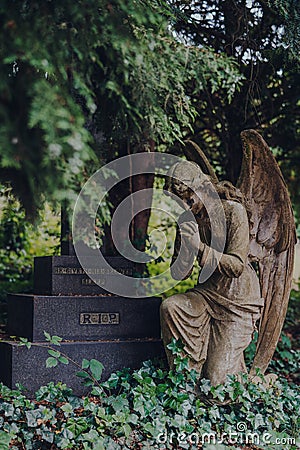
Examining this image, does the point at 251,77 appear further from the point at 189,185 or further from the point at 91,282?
the point at 91,282

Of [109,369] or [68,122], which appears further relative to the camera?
[109,369]

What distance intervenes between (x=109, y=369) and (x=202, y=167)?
191 cm

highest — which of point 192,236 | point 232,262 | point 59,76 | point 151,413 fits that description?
point 59,76

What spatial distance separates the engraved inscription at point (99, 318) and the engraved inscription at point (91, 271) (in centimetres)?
40

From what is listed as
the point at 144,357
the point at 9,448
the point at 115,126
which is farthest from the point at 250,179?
the point at 9,448

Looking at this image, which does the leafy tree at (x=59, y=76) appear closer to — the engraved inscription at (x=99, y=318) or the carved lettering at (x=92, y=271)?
the carved lettering at (x=92, y=271)

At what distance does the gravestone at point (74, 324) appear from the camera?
206 inches

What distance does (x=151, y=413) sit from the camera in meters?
4.70

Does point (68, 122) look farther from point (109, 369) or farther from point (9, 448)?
point (109, 369)

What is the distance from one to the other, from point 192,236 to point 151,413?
1323 millimetres

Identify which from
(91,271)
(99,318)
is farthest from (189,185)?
(99,318)

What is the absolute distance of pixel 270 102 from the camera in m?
8.05

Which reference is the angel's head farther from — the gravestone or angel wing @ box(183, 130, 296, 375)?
the gravestone

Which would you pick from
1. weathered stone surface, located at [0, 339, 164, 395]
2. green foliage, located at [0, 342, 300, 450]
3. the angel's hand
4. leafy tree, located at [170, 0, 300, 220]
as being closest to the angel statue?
the angel's hand
